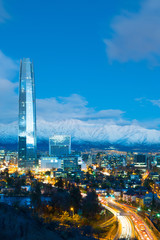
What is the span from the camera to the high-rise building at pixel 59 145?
59.2 metres

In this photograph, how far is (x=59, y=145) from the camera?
196 feet

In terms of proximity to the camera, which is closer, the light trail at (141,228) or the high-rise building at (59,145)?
the light trail at (141,228)

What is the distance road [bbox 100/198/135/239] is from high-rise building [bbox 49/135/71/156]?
143 ft

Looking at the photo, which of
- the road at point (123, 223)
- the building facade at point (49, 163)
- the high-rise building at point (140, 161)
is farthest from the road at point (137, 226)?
the high-rise building at point (140, 161)

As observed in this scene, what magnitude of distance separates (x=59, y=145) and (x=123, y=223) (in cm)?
4862

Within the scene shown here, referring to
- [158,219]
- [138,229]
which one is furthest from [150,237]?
[158,219]

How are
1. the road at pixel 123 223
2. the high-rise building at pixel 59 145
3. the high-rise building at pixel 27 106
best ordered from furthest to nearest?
the high-rise building at pixel 59 145
the high-rise building at pixel 27 106
the road at pixel 123 223

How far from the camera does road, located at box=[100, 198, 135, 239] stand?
33.1 feet

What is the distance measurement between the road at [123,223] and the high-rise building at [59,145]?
43.7 meters

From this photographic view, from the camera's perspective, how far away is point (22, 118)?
44.5 meters

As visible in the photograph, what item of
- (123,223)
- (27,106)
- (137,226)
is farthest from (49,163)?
(137,226)

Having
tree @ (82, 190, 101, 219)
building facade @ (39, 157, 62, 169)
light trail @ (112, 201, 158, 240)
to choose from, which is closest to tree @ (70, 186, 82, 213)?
tree @ (82, 190, 101, 219)

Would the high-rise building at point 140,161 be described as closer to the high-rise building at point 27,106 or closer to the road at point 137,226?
the high-rise building at point 27,106

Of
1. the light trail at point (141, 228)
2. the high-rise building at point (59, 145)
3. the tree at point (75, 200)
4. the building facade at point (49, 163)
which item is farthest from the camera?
the high-rise building at point (59, 145)
